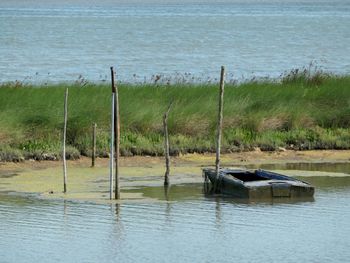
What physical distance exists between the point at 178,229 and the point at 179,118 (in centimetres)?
672

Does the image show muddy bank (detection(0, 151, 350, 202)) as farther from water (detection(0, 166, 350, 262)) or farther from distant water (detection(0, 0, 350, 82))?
distant water (detection(0, 0, 350, 82))

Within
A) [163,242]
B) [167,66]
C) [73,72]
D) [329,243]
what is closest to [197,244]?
[163,242]

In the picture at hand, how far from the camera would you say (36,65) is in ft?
155

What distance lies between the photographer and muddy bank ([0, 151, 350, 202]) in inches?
827

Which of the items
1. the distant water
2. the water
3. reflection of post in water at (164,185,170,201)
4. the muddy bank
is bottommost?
the water

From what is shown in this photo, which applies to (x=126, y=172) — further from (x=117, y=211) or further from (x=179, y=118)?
(x=117, y=211)

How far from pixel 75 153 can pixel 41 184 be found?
2.06 m

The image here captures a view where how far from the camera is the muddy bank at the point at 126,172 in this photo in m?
21.0

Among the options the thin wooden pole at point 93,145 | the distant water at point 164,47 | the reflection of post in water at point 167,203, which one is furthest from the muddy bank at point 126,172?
the distant water at point 164,47

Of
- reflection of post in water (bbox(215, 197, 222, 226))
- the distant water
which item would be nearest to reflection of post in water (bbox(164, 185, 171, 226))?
reflection of post in water (bbox(215, 197, 222, 226))

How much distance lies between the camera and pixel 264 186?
2058cm

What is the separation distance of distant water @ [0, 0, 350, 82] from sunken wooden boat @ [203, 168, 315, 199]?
14.5 meters

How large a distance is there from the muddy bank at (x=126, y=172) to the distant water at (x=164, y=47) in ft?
37.0

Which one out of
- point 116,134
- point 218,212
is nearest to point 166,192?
point 218,212
